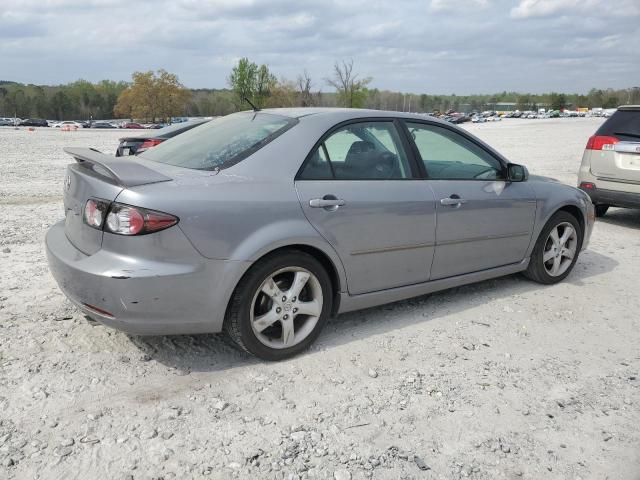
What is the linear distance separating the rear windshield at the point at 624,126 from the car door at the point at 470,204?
378 centimetres

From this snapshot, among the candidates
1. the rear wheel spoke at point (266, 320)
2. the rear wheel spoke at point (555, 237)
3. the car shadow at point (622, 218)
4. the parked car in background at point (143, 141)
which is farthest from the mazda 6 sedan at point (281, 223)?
the parked car in background at point (143, 141)

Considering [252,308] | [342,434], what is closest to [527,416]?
[342,434]

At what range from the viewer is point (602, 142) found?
7926mm

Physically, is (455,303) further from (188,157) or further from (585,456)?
(188,157)

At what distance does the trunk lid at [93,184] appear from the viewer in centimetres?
312

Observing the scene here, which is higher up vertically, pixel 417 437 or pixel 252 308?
pixel 252 308

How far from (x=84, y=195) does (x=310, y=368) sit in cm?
170

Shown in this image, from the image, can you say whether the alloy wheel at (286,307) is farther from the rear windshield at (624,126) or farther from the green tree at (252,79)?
the green tree at (252,79)

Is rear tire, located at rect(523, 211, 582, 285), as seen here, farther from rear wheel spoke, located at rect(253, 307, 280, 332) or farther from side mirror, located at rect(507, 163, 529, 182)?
rear wheel spoke, located at rect(253, 307, 280, 332)

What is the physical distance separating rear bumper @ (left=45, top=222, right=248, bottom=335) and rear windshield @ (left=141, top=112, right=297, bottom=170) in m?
0.70

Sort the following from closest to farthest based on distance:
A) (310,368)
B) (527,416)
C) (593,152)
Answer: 1. (527,416)
2. (310,368)
3. (593,152)

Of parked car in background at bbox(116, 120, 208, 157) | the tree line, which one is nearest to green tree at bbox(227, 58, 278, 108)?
the tree line

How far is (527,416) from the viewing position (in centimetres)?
310

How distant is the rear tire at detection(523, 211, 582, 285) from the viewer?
515 cm
